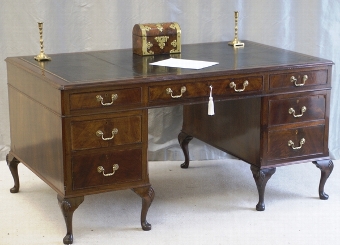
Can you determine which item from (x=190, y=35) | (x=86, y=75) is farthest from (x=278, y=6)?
(x=86, y=75)

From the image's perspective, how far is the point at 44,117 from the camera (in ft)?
10.6

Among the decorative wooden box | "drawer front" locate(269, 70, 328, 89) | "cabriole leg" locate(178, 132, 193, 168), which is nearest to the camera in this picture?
"drawer front" locate(269, 70, 328, 89)

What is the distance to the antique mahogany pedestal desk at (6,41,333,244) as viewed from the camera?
3.08 m

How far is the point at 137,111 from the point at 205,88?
0.34 m

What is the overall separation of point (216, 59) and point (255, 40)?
81 centimetres

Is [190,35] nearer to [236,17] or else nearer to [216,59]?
[236,17]

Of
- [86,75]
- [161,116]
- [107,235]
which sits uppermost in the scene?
[86,75]

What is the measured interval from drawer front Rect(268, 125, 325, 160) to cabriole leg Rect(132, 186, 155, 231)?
0.63 m

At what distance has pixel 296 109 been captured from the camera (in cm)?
350

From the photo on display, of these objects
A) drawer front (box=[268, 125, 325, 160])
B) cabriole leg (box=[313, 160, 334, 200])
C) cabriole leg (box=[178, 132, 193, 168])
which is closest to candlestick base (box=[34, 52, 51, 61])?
cabriole leg (box=[178, 132, 193, 168])

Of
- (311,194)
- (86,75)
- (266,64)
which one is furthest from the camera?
(311,194)

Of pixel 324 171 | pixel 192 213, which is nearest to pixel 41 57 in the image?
pixel 192 213

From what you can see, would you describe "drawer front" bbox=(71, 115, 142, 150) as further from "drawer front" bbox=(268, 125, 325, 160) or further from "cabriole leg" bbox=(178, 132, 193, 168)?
"cabriole leg" bbox=(178, 132, 193, 168)

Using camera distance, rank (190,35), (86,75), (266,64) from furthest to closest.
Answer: (190,35)
(266,64)
(86,75)
